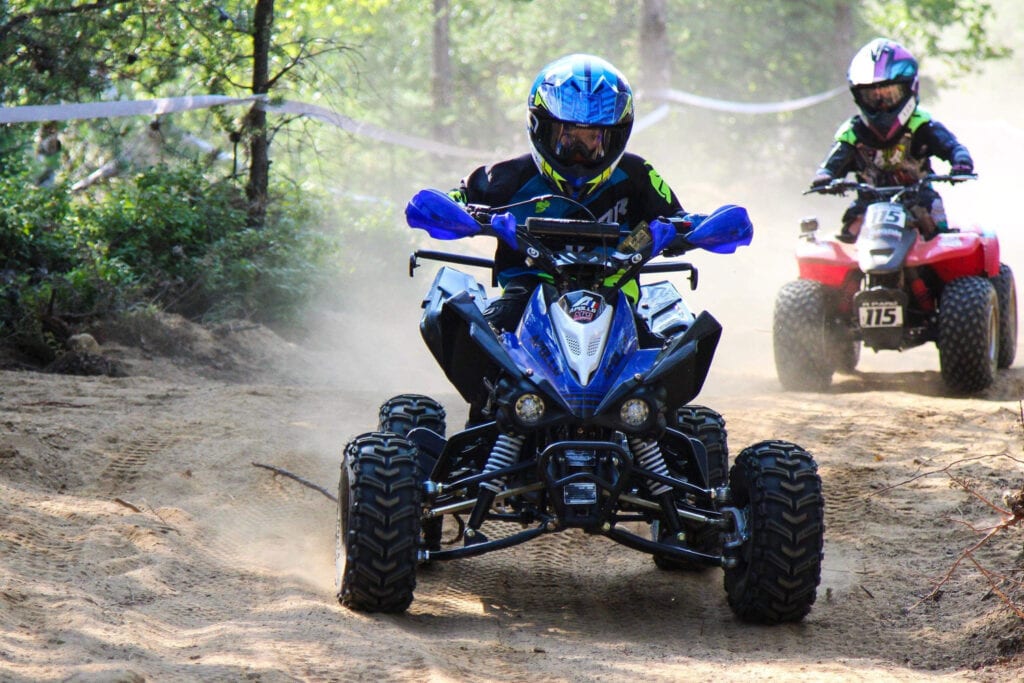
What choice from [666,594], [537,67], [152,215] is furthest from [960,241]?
[537,67]

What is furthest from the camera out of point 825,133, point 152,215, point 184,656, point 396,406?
point 825,133

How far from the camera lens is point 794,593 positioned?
5.09 m

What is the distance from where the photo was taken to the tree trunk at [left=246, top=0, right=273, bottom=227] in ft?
40.9

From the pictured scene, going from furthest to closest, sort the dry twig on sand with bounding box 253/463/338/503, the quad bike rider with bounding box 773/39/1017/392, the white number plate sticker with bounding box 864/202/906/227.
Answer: the white number plate sticker with bounding box 864/202/906/227
the quad bike rider with bounding box 773/39/1017/392
the dry twig on sand with bounding box 253/463/338/503

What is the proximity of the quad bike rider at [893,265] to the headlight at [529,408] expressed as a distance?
570 cm

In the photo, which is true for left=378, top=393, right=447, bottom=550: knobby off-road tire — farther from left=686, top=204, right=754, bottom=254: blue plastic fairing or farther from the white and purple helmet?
the white and purple helmet

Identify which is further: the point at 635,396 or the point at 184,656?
the point at 635,396

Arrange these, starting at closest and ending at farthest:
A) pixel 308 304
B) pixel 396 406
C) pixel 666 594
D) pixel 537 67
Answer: pixel 666 594, pixel 396 406, pixel 308 304, pixel 537 67

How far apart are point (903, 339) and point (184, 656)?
7.52 m

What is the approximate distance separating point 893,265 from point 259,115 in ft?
20.7

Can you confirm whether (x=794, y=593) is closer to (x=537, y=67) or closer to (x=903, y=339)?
(x=903, y=339)

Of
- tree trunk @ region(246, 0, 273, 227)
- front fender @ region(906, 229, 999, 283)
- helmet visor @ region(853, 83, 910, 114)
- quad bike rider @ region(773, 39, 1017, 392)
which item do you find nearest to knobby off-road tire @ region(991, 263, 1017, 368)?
quad bike rider @ region(773, 39, 1017, 392)

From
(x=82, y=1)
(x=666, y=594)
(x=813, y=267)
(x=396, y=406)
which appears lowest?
(x=666, y=594)

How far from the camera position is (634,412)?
500 centimetres
